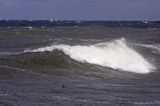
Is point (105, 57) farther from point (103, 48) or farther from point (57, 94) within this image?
point (57, 94)

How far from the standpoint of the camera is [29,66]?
23.8 metres

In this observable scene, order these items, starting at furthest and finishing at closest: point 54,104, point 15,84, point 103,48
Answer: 1. point 103,48
2. point 15,84
3. point 54,104

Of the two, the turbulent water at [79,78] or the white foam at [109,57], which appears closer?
the turbulent water at [79,78]

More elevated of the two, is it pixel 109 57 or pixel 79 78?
pixel 79 78

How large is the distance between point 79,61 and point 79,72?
3.97 metres

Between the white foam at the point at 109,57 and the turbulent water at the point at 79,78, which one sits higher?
the turbulent water at the point at 79,78

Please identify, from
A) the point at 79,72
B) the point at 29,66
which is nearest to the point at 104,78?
the point at 79,72

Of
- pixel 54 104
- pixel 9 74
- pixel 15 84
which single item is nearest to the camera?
pixel 54 104

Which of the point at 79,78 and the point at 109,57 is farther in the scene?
the point at 109,57

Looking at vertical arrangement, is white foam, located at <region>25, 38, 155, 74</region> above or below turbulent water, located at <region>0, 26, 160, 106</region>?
below

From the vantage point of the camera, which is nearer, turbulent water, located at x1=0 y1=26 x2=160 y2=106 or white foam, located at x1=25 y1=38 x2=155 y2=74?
turbulent water, located at x1=0 y1=26 x2=160 y2=106

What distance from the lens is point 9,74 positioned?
68.7 feet

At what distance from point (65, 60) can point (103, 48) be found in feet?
24.0

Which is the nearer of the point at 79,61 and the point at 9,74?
the point at 9,74
